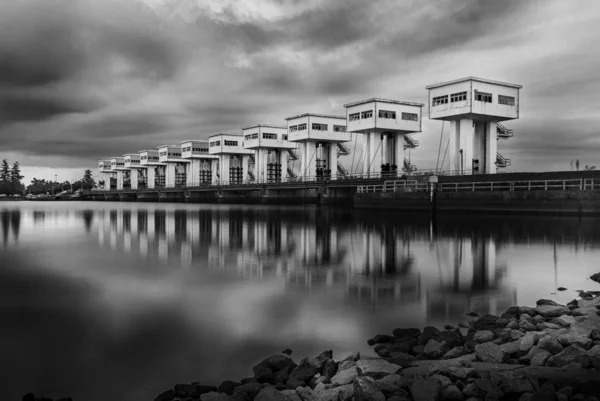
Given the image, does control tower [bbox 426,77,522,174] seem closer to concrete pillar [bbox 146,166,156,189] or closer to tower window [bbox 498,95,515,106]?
Result: tower window [bbox 498,95,515,106]

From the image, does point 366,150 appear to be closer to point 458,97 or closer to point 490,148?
point 490,148

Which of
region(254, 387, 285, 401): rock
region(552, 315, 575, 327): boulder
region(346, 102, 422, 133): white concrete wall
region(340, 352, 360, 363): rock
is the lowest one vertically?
region(340, 352, 360, 363): rock

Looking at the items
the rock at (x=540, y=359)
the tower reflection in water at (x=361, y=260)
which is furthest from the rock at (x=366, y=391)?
the tower reflection in water at (x=361, y=260)

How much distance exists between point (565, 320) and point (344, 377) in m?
4.42

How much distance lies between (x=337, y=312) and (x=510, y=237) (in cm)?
1732

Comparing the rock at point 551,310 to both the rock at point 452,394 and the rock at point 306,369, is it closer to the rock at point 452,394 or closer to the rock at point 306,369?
the rock at point 452,394

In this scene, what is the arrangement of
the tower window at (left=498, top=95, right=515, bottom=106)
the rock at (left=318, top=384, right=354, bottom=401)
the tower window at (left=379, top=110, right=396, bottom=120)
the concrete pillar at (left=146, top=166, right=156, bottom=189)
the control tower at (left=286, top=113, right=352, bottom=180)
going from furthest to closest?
the concrete pillar at (left=146, top=166, right=156, bottom=189) → the control tower at (left=286, top=113, right=352, bottom=180) → the tower window at (left=379, top=110, right=396, bottom=120) → the tower window at (left=498, top=95, right=515, bottom=106) → the rock at (left=318, top=384, right=354, bottom=401)

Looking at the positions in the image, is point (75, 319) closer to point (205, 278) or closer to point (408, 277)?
point (205, 278)

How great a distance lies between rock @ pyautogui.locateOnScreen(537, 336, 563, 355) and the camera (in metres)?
6.50

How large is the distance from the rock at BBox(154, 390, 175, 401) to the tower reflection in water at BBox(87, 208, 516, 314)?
5281 mm

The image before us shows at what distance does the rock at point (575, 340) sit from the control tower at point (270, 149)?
271 feet

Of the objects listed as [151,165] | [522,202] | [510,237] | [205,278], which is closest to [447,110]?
[522,202]

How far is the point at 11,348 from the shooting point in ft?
25.4

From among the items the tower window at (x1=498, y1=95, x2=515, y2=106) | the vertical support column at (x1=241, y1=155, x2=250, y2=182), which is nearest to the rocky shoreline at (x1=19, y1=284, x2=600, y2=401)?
the tower window at (x1=498, y1=95, x2=515, y2=106)
